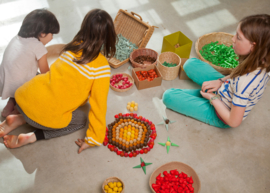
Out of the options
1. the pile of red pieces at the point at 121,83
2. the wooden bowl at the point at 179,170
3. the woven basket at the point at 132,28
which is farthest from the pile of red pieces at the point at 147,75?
the wooden bowl at the point at 179,170

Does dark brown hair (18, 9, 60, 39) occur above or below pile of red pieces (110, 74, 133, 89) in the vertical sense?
above

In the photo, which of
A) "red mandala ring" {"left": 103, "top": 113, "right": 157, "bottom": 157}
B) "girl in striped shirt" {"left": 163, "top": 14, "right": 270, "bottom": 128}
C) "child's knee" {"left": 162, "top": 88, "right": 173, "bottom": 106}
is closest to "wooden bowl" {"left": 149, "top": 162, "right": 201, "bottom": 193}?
"red mandala ring" {"left": 103, "top": 113, "right": 157, "bottom": 157}

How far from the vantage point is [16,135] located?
5.84 feet

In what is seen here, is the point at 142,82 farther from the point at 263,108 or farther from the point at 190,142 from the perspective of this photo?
the point at 263,108

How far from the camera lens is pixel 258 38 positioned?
132 centimetres

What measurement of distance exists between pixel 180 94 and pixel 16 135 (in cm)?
129

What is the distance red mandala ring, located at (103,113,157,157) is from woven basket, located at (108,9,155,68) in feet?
2.14

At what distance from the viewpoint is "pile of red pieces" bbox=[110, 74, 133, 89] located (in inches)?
84.4

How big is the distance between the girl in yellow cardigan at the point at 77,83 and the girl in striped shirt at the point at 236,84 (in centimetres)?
71

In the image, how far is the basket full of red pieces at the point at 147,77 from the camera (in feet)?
6.93

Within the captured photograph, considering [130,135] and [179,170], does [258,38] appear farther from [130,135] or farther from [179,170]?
[130,135]

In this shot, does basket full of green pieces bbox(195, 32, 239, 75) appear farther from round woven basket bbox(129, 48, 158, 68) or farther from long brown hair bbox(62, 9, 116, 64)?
long brown hair bbox(62, 9, 116, 64)

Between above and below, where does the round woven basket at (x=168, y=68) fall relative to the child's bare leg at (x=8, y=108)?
below

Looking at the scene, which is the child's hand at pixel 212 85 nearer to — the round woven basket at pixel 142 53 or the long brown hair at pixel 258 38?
the long brown hair at pixel 258 38
